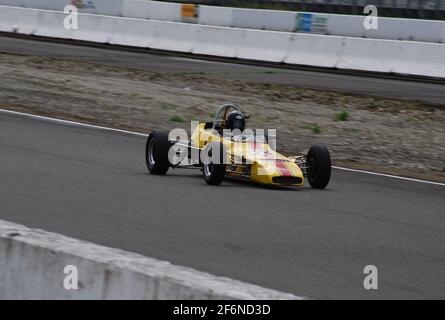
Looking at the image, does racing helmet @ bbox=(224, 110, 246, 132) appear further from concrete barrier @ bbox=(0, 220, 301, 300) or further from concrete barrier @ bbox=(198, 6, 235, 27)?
concrete barrier @ bbox=(198, 6, 235, 27)

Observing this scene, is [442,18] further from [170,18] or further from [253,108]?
[253,108]

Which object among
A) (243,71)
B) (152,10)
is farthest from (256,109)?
(152,10)

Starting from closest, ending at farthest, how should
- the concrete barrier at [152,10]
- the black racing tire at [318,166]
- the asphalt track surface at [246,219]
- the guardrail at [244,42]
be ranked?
1. the asphalt track surface at [246,219]
2. the black racing tire at [318,166]
3. the guardrail at [244,42]
4. the concrete barrier at [152,10]

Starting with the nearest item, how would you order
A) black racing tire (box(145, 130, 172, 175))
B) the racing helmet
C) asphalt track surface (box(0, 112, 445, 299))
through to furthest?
asphalt track surface (box(0, 112, 445, 299)) → the racing helmet → black racing tire (box(145, 130, 172, 175))

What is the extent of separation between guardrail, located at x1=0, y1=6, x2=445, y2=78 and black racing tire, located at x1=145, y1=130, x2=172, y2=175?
13.8 m

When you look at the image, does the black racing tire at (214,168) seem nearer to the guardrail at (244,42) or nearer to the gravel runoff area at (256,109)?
the gravel runoff area at (256,109)

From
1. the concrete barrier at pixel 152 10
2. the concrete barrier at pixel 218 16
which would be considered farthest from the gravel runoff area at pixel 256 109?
the concrete barrier at pixel 152 10

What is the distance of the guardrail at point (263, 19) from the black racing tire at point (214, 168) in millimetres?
17292

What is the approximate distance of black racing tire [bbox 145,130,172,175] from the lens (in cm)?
1193

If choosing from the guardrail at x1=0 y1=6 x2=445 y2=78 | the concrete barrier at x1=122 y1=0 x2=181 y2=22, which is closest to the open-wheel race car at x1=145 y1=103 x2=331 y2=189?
the guardrail at x1=0 y1=6 x2=445 y2=78

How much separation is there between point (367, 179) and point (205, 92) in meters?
9.25

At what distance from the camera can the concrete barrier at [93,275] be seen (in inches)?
165

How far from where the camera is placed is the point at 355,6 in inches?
1310

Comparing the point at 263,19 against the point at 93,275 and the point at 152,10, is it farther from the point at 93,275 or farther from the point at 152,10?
the point at 93,275
